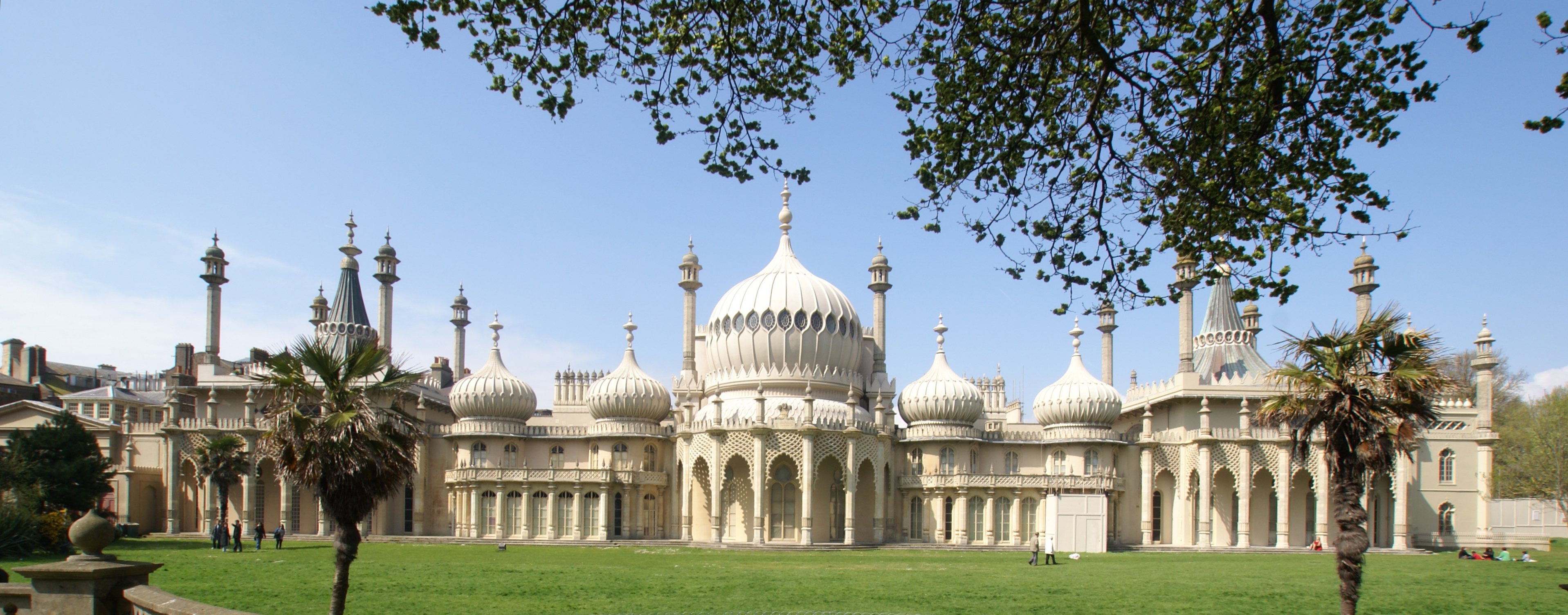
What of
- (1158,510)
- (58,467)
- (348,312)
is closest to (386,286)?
(348,312)

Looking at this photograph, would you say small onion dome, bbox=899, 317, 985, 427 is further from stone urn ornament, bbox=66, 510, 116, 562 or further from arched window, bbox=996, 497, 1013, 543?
stone urn ornament, bbox=66, 510, 116, 562

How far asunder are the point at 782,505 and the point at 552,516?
929cm

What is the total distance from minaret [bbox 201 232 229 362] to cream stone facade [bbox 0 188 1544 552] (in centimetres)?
14

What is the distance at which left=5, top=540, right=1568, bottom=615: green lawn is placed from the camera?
789 inches

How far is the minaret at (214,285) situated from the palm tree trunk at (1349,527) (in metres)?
47.3

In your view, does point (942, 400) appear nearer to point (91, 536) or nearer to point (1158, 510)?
point (1158, 510)

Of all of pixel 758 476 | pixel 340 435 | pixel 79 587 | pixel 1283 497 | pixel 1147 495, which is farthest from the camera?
pixel 1147 495

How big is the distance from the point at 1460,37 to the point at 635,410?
4087cm

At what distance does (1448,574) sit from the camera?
29594mm

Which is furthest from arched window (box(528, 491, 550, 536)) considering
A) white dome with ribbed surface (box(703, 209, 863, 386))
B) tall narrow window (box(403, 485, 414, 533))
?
white dome with ribbed surface (box(703, 209, 863, 386))

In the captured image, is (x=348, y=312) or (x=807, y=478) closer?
(x=807, y=478)

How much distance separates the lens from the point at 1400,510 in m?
45.1

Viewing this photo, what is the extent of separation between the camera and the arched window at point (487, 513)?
46.9m

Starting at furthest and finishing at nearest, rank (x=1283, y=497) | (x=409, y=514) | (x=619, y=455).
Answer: (x=409, y=514) < (x=619, y=455) < (x=1283, y=497)
